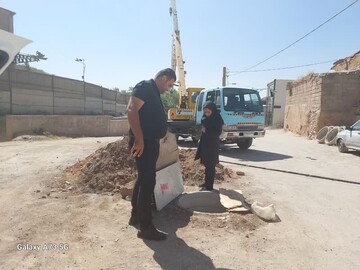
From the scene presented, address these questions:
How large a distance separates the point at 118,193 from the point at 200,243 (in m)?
2.17

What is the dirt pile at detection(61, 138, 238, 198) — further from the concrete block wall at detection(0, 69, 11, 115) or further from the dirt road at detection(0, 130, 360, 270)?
the concrete block wall at detection(0, 69, 11, 115)

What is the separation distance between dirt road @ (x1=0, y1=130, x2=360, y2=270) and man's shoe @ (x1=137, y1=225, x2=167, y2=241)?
7cm

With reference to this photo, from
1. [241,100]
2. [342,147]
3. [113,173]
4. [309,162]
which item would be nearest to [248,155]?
[241,100]

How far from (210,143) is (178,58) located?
521 inches

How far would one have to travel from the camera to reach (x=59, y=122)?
21.6 meters

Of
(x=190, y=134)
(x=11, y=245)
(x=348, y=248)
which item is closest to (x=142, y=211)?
(x=11, y=245)

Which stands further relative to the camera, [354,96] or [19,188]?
[354,96]

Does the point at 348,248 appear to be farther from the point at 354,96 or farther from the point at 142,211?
the point at 354,96

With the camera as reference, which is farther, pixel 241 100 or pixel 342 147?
pixel 342 147

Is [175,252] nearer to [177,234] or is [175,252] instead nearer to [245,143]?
[177,234]

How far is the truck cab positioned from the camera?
39.4 feet

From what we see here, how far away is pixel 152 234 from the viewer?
3.79 m

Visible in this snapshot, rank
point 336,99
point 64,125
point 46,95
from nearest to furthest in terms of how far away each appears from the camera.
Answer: point 336,99 < point 64,125 < point 46,95

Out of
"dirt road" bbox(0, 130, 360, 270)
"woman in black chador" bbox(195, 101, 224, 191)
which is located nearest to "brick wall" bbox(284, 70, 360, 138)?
"dirt road" bbox(0, 130, 360, 270)
